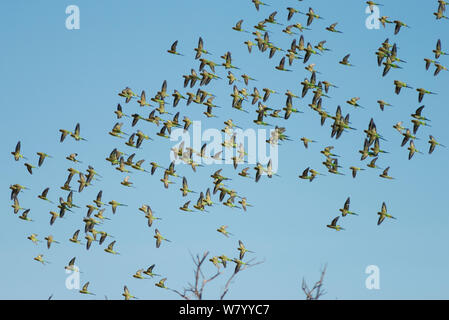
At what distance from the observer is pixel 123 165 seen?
82188 millimetres

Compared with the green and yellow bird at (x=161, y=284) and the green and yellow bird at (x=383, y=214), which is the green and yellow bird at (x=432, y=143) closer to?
the green and yellow bird at (x=383, y=214)

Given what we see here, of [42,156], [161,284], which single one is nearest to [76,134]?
[42,156]

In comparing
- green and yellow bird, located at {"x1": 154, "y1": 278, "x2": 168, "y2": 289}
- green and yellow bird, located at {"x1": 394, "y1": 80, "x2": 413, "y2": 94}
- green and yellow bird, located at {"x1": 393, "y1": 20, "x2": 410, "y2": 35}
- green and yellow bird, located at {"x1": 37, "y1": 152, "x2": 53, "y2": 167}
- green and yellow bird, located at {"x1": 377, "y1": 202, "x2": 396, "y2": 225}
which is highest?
green and yellow bird, located at {"x1": 393, "y1": 20, "x2": 410, "y2": 35}

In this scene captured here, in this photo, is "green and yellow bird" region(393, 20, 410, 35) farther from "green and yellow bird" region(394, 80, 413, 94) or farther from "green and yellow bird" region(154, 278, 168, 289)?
"green and yellow bird" region(154, 278, 168, 289)

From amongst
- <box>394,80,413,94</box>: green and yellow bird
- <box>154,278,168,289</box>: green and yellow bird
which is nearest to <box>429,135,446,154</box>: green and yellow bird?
<box>394,80,413,94</box>: green and yellow bird

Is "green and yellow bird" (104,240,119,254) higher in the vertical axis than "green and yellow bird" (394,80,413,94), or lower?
lower

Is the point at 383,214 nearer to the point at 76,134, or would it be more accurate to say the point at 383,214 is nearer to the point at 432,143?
the point at 432,143

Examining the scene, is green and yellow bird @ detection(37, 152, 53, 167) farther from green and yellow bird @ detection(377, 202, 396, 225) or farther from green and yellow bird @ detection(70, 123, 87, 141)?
green and yellow bird @ detection(377, 202, 396, 225)

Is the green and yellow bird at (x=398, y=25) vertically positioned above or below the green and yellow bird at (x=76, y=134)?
above

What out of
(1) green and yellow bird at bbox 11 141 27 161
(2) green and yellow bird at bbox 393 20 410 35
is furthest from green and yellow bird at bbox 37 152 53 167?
(2) green and yellow bird at bbox 393 20 410 35

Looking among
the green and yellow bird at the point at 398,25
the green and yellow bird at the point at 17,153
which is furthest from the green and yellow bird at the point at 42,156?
the green and yellow bird at the point at 398,25

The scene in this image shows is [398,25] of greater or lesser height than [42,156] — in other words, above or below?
above
